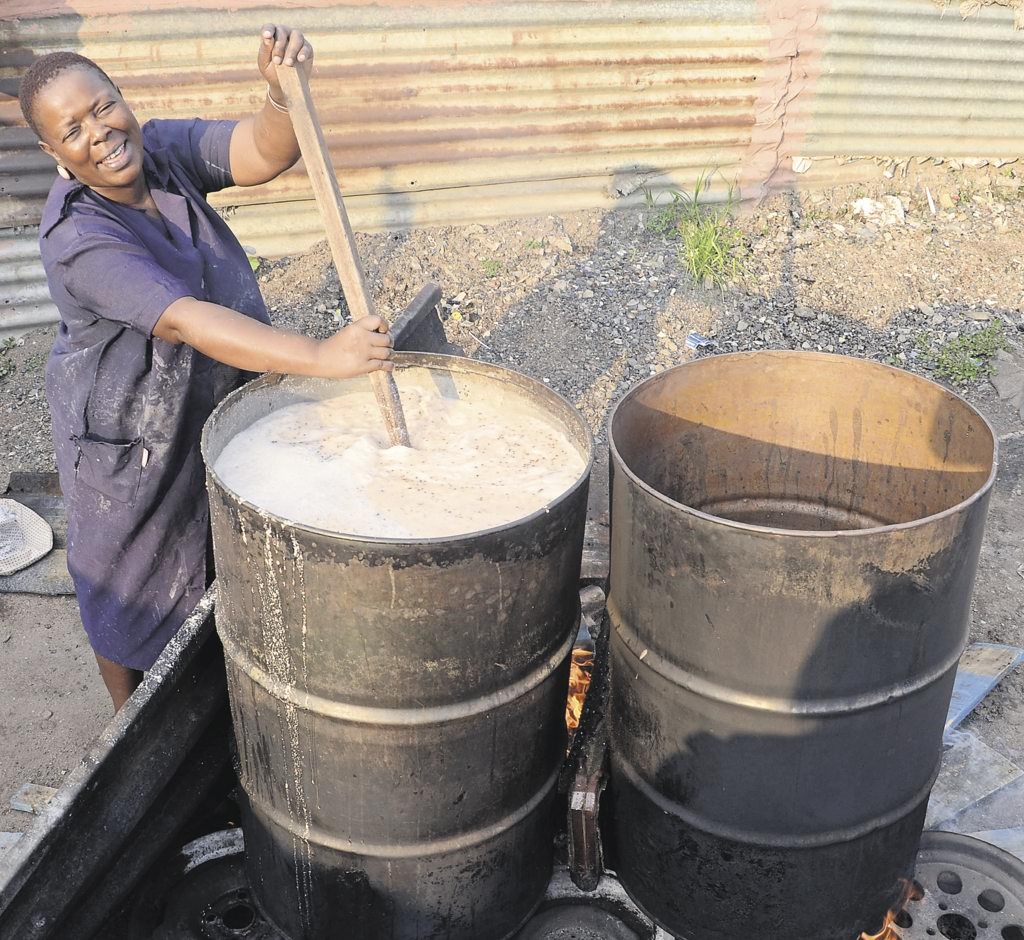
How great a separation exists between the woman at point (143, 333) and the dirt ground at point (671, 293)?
6.93 feet

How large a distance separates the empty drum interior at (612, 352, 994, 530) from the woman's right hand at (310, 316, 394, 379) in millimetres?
602

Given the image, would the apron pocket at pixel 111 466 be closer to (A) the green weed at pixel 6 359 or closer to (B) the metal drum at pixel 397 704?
(B) the metal drum at pixel 397 704

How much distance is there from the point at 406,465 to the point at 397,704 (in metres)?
0.56

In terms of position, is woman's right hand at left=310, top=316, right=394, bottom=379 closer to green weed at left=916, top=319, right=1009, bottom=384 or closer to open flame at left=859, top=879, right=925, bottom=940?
open flame at left=859, top=879, right=925, bottom=940

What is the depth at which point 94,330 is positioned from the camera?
262cm

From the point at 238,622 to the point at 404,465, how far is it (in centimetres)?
50

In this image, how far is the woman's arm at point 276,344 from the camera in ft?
7.36

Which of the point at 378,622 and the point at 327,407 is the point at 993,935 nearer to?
the point at 378,622

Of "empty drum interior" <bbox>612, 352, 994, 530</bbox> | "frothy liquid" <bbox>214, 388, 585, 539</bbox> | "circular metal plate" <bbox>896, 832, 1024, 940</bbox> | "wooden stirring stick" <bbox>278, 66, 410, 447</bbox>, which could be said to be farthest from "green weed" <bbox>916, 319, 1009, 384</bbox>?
"wooden stirring stick" <bbox>278, 66, 410, 447</bbox>

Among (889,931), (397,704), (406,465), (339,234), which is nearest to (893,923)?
(889,931)

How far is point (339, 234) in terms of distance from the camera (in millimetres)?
2434

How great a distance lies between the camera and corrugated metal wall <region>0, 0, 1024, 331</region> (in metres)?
5.35

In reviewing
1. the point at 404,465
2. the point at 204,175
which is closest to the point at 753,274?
the point at 204,175

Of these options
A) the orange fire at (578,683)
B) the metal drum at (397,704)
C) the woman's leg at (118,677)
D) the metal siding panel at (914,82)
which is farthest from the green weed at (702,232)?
the woman's leg at (118,677)
